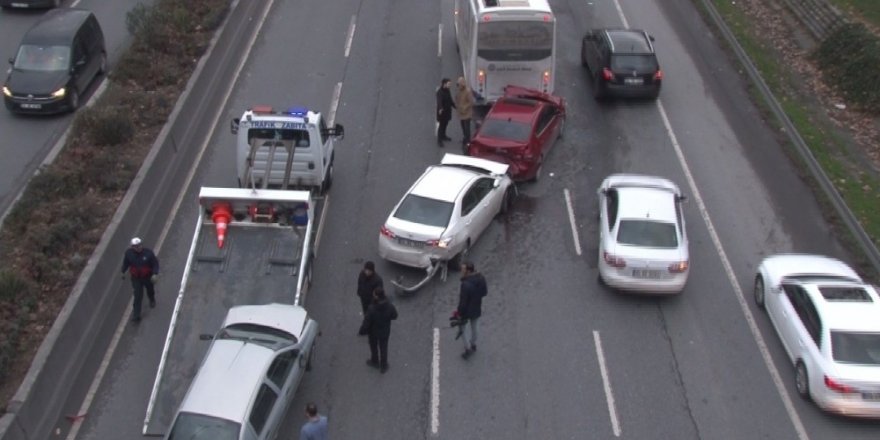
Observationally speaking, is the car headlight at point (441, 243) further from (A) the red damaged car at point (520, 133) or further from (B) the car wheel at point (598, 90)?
(B) the car wheel at point (598, 90)

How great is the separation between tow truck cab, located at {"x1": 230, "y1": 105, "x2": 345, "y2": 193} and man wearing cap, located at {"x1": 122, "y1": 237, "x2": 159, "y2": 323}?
3528 mm

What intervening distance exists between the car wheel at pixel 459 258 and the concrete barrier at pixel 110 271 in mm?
6158

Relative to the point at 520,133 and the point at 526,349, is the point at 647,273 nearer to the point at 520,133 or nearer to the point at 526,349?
the point at 526,349

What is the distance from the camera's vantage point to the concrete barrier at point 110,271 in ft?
51.1

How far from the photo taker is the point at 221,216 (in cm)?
1859

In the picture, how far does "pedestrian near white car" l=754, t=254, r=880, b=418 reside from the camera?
52.8 ft

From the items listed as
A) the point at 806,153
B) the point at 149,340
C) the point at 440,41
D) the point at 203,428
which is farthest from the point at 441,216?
the point at 440,41

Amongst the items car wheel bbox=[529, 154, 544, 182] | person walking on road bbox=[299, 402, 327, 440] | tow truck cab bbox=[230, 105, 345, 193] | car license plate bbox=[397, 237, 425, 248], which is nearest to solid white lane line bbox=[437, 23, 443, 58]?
car wheel bbox=[529, 154, 544, 182]

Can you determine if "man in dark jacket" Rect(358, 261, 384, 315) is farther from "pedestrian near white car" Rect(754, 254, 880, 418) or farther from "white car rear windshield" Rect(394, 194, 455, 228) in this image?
"pedestrian near white car" Rect(754, 254, 880, 418)

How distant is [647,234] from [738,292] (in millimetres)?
2182

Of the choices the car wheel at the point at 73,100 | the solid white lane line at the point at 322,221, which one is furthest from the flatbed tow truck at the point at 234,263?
the car wheel at the point at 73,100

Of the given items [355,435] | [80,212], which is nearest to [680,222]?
[355,435]

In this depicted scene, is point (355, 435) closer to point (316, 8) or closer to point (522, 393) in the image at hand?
point (522, 393)

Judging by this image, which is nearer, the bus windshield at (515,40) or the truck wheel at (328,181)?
the truck wheel at (328,181)
